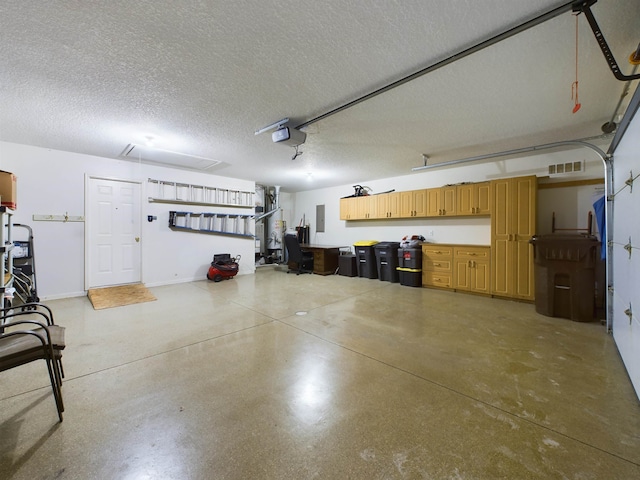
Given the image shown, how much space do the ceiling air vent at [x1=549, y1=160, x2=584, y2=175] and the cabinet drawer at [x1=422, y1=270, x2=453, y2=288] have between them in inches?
101

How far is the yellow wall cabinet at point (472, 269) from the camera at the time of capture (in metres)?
4.86

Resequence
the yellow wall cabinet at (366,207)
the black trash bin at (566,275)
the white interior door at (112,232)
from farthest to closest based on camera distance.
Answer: the yellow wall cabinet at (366,207), the white interior door at (112,232), the black trash bin at (566,275)

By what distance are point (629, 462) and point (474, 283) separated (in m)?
3.89

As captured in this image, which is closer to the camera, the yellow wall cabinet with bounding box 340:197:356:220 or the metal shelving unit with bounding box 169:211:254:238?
the metal shelving unit with bounding box 169:211:254:238

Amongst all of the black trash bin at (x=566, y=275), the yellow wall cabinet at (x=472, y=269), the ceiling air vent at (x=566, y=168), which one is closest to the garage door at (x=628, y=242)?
the black trash bin at (x=566, y=275)

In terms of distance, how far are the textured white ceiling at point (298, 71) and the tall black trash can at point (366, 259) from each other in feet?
9.74

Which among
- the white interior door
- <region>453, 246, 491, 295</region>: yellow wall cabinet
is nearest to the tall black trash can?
<region>453, 246, 491, 295</region>: yellow wall cabinet

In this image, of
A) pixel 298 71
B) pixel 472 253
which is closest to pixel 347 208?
pixel 472 253

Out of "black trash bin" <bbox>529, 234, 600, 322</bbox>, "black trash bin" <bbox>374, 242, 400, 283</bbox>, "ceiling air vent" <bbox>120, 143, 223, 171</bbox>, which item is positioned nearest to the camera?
"black trash bin" <bbox>529, 234, 600, 322</bbox>

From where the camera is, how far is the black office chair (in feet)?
23.2

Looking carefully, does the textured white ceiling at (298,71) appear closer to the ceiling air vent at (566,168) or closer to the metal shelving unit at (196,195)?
the ceiling air vent at (566,168)

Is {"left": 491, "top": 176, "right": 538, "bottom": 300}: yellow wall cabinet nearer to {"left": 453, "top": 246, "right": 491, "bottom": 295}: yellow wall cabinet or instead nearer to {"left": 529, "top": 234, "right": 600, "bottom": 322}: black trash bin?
{"left": 453, "top": 246, "right": 491, "bottom": 295}: yellow wall cabinet

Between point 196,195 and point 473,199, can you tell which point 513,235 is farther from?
point 196,195

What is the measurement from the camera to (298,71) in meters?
2.39
